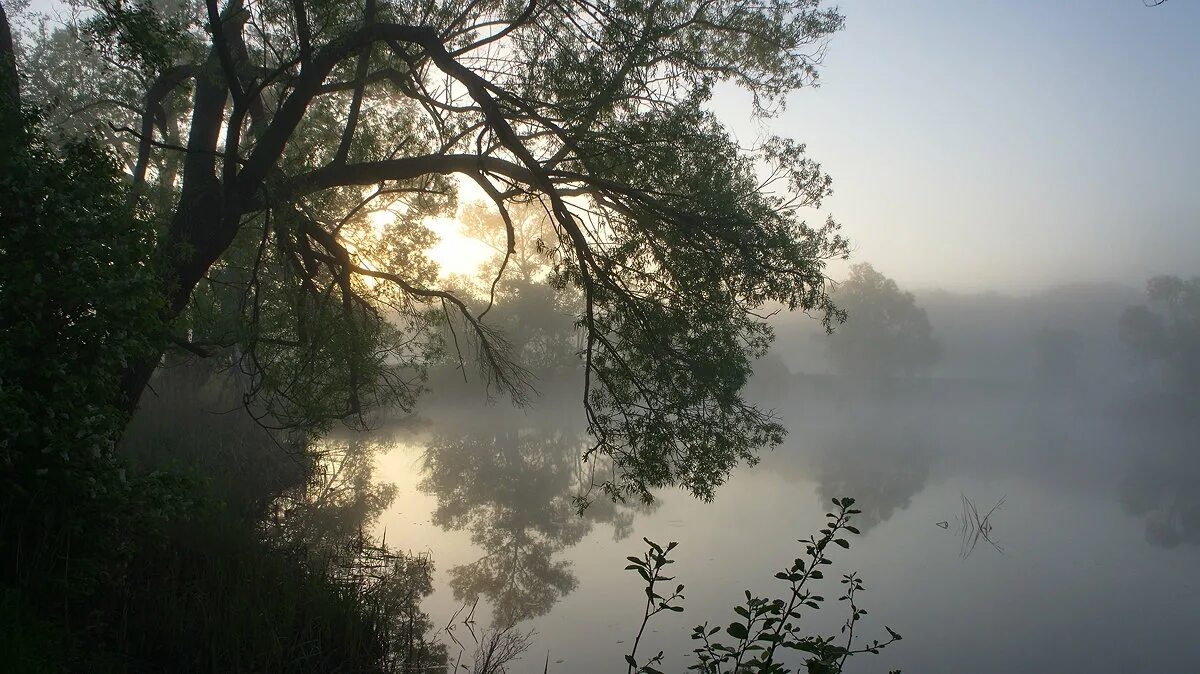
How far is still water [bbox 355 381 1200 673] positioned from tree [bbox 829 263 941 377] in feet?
119

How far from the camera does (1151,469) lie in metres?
24.1

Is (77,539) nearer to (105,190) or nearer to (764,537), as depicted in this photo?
(105,190)

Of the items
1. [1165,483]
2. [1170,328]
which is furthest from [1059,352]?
[1165,483]

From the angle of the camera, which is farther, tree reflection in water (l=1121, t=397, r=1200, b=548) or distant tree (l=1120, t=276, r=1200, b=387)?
distant tree (l=1120, t=276, r=1200, b=387)

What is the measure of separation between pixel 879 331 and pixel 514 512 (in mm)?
55704

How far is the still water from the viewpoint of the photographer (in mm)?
8023

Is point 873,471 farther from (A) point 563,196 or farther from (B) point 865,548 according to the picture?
(A) point 563,196

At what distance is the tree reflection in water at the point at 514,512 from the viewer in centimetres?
903

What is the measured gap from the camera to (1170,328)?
184 ft

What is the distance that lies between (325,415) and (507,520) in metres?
4.97

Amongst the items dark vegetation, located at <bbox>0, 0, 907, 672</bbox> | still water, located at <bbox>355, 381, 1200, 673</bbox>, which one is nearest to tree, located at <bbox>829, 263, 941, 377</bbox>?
still water, located at <bbox>355, 381, 1200, 673</bbox>

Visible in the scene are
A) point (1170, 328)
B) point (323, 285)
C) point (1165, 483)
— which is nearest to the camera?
point (323, 285)

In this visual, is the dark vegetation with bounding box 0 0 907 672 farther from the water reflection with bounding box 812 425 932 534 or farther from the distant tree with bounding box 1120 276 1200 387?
the distant tree with bounding box 1120 276 1200 387

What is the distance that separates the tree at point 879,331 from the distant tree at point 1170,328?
14.7m
